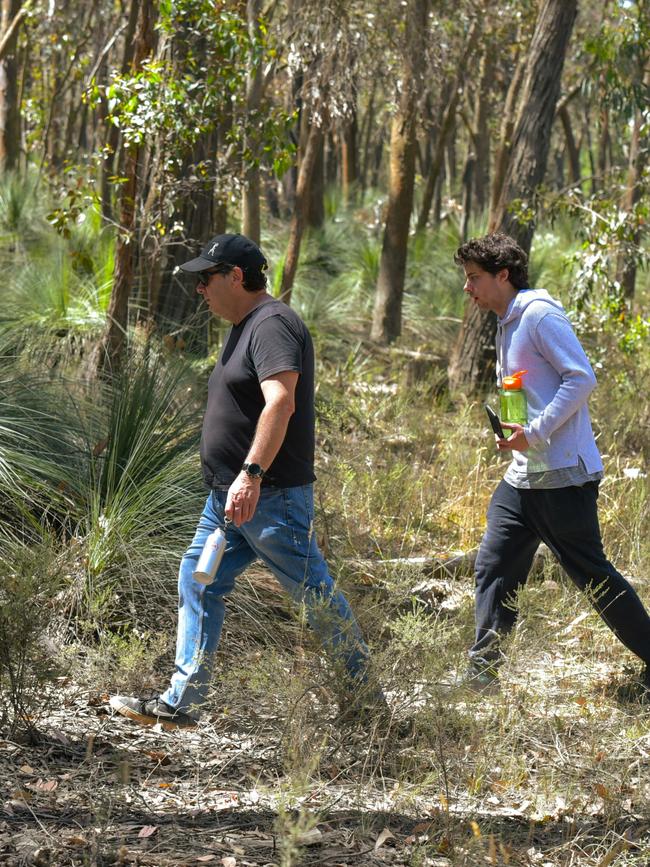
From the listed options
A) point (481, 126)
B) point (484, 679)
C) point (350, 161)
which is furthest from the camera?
point (481, 126)

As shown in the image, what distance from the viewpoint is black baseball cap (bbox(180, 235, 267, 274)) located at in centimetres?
450

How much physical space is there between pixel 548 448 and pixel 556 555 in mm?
518

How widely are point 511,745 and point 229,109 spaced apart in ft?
21.7

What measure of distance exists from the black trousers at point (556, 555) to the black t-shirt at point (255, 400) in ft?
3.61

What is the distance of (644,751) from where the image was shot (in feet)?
15.3

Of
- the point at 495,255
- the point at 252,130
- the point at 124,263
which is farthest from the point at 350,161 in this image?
the point at 495,255

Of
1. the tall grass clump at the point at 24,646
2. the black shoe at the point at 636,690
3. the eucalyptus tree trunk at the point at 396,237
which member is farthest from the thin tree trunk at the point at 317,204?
the tall grass clump at the point at 24,646

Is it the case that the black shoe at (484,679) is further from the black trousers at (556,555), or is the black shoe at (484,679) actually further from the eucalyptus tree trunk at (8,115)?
the eucalyptus tree trunk at (8,115)

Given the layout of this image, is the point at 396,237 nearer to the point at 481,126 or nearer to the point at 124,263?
the point at 124,263

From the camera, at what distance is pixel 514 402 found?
493 centimetres

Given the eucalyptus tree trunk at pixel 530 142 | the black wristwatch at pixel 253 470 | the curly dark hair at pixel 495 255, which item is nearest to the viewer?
the black wristwatch at pixel 253 470

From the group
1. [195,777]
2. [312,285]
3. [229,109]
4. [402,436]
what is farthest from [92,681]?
[312,285]

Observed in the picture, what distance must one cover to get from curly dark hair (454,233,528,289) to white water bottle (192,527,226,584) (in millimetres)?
1708

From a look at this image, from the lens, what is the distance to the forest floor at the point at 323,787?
3.65m
